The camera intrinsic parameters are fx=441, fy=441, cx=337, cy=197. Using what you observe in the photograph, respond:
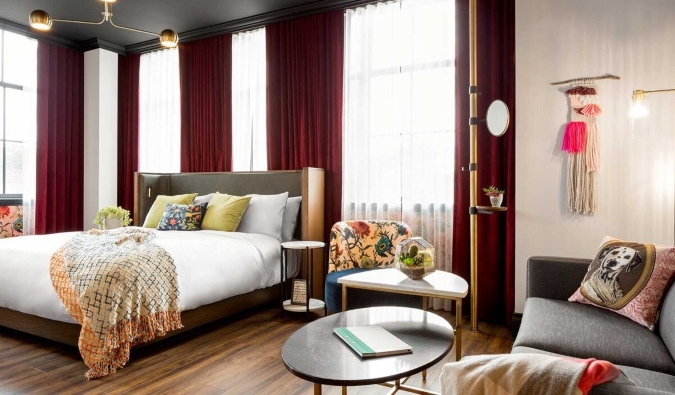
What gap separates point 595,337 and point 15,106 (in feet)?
18.9

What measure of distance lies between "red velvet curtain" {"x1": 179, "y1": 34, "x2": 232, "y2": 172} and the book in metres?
3.32

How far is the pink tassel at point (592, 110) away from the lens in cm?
284

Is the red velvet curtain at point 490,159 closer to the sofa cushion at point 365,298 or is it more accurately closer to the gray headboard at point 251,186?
the sofa cushion at point 365,298

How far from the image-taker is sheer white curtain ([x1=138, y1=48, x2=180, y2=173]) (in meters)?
5.16

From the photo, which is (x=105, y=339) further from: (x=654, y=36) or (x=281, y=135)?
(x=654, y=36)

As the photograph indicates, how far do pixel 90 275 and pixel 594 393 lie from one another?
237 centimetres

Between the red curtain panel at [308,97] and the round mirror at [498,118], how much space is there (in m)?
1.39

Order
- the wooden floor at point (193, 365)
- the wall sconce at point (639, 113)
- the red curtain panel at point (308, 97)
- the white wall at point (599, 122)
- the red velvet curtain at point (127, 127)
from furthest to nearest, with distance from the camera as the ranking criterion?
the red velvet curtain at point (127, 127)
the red curtain panel at point (308, 97)
the white wall at point (599, 122)
the wall sconce at point (639, 113)
the wooden floor at point (193, 365)

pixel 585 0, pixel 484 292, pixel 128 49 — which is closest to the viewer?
pixel 585 0

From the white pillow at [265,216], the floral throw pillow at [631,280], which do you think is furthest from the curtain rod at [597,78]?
the white pillow at [265,216]

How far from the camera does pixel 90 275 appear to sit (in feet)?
7.77

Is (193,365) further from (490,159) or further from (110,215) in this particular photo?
(490,159)

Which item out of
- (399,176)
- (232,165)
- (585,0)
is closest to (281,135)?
(232,165)

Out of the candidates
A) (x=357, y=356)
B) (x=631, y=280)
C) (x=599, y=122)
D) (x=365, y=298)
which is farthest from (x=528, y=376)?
(x=599, y=122)
